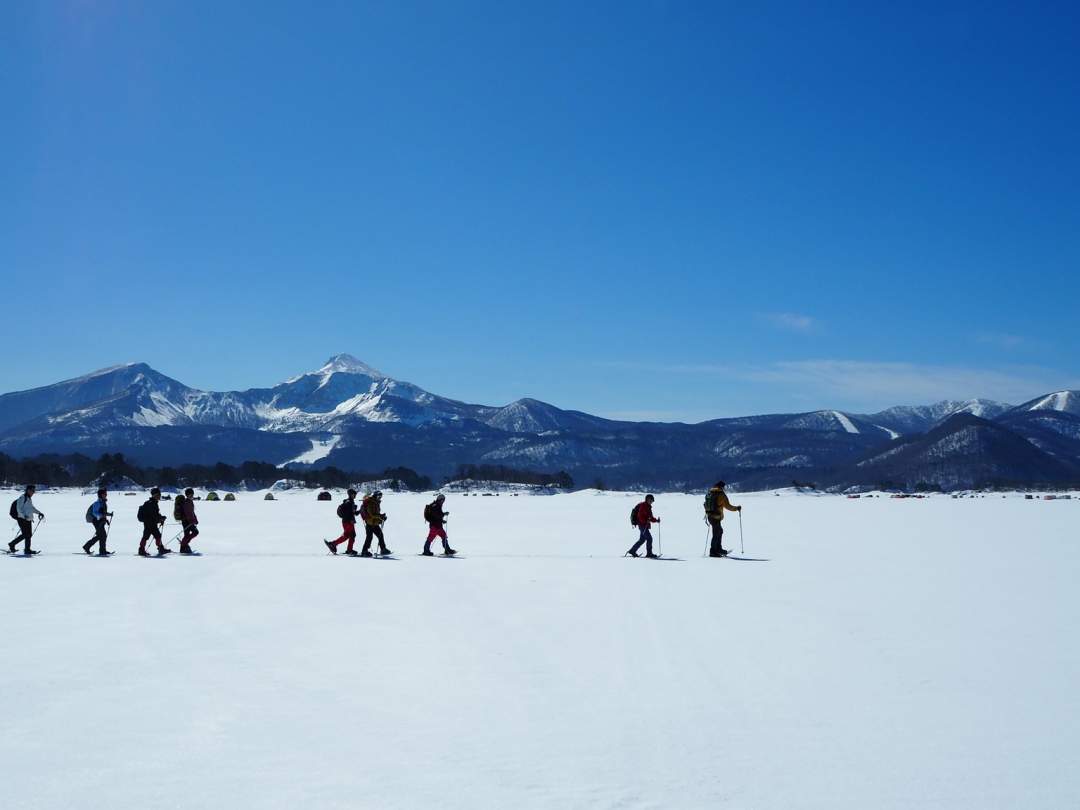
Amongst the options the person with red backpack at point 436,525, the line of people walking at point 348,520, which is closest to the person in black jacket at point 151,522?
the line of people walking at point 348,520

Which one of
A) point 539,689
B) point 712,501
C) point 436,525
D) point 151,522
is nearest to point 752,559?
point 712,501

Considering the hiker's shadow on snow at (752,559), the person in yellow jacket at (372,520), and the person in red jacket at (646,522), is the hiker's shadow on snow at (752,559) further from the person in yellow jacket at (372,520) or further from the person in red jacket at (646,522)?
the person in yellow jacket at (372,520)

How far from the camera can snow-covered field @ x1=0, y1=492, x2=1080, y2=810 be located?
239 inches

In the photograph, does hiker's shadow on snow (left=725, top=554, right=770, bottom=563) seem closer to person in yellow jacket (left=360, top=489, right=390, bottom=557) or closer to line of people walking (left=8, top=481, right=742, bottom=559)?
line of people walking (left=8, top=481, right=742, bottom=559)

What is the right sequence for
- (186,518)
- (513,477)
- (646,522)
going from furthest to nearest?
1. (513,477)
2. (186,518)
3. (646,522)

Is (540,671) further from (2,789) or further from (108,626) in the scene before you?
(108,626)

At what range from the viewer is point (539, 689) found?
858 centimetres

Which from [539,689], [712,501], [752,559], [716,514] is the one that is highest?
[712,501]

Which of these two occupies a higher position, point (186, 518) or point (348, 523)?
point (186, 518)

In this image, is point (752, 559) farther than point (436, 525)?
No

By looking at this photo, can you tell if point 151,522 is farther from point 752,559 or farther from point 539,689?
point 539,689

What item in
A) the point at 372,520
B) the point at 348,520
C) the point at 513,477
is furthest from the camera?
the point at 513,477

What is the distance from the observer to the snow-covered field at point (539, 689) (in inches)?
239

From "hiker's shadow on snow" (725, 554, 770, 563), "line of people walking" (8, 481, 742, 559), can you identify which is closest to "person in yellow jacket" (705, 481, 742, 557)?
"line of people walking" (8, 481, 742, 559)
